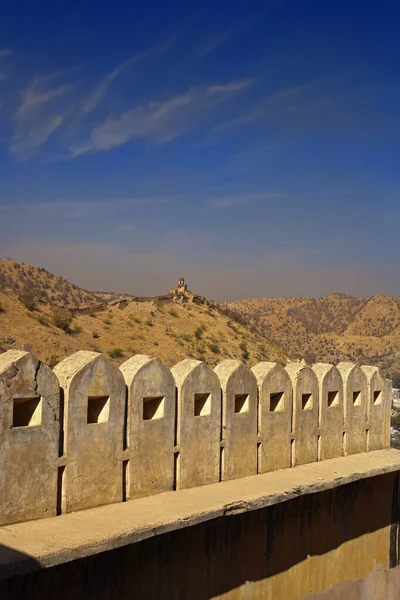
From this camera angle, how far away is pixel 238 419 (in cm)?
631

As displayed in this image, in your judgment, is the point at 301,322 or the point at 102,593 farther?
the point at 301,322

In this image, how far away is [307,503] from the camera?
6.78 meters

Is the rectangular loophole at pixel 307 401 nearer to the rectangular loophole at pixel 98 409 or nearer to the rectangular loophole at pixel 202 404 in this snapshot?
the rectangular loophole at pixel 202 404

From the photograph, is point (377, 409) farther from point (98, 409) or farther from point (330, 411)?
point (98, 409)

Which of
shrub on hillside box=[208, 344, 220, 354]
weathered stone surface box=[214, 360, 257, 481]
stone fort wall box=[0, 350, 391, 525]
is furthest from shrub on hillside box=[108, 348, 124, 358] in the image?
weathered stone surface box=[214, 360, 257, 481]

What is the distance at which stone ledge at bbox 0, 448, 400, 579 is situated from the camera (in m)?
4.05

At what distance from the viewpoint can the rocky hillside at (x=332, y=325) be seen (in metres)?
61.0

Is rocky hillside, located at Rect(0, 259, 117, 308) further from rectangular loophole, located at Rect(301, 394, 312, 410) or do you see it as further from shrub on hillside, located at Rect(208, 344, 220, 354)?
rectangular loophole, located at Rect(301, 394, 312, 410)

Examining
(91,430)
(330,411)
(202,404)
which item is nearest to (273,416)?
(202,404)

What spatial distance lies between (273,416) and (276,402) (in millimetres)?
211

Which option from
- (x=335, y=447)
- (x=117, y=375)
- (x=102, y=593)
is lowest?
(x=102, y=593)

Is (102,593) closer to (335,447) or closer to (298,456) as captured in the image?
(298,456)

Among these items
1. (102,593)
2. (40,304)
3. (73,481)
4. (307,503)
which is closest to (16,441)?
(73,481)

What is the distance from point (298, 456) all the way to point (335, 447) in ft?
2.62
